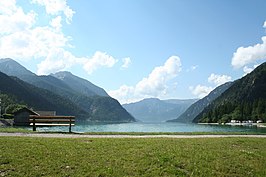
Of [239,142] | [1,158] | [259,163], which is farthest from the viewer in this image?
[239,142]

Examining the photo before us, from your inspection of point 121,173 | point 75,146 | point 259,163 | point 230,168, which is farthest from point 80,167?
point 259,163

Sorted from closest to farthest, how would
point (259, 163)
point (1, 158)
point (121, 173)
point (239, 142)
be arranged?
point (121, 173)
point (1, 158)
point (259, 163)
point (239, 142)

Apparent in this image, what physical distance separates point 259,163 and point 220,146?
153 inches

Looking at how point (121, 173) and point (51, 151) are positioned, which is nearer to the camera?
point (121, 173)

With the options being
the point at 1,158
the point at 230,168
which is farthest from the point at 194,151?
the point at 1,158

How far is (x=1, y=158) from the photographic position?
16.1m

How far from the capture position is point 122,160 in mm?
16734

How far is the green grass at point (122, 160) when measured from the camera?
15273 millimetres

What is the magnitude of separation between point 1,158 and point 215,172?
1136 centimetres

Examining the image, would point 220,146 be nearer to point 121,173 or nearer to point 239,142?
point 239,142

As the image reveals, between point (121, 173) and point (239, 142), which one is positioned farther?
point (239, 142)

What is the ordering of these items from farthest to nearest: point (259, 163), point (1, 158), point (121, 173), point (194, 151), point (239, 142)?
point (239, 142), point (194, 151), point (259, 163), point (1, 158), point (121, 173)

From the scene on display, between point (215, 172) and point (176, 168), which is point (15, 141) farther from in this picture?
point (215, 172)

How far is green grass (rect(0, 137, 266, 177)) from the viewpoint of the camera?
50.1 ft
